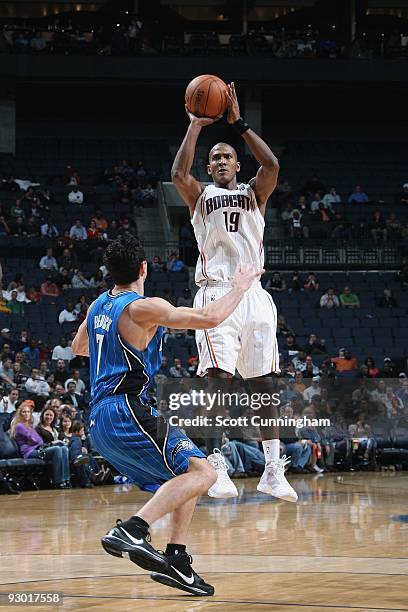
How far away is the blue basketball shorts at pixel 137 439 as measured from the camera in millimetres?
5711

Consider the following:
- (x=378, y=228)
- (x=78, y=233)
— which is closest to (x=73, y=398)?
(x=78, y=233)

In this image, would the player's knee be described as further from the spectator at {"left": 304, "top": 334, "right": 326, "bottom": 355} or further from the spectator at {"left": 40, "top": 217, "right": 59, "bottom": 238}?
the spectator at {"left": 40, "top": 217, "right": 59, "bottom": 238}

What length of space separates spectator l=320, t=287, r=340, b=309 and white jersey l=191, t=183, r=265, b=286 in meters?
15.3

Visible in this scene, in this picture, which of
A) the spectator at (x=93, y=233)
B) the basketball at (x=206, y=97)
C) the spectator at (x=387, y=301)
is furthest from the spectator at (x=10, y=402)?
the spectator at (x=387, y=301)

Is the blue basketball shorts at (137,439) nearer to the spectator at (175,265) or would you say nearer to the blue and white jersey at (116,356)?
the blue and white jersey at (116,356)

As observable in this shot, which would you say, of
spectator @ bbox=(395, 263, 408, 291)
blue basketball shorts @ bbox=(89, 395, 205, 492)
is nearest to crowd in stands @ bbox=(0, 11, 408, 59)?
spectator @ bbox=(395, 263, 408, 291)

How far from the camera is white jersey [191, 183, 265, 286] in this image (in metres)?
7.41

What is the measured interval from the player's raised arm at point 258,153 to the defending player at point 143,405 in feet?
5.11

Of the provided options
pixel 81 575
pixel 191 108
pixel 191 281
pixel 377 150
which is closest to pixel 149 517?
pixel 81 575

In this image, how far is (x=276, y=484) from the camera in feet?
23.5

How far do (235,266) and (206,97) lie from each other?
1273mm

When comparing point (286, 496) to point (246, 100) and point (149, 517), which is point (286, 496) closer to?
point (149, 517)

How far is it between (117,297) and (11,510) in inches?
234

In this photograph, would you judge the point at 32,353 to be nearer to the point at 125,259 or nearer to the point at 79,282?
the point at 79,282
